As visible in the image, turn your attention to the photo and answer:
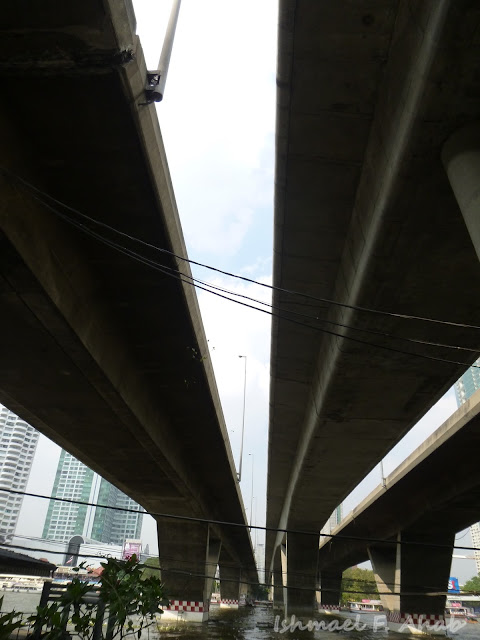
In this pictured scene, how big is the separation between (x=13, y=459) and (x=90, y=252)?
499 feet

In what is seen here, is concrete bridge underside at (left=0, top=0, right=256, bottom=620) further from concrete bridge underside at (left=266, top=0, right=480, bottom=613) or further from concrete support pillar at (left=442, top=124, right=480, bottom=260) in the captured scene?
concrete support pillar at (left=442, top=124, right=480, bottom=260)

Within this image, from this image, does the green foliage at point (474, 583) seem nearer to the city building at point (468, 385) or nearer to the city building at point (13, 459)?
the city building at point (468, 385)

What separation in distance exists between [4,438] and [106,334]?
146m

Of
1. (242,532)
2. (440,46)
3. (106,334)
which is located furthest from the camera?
(242,532)

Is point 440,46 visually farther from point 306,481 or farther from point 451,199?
point 306,481

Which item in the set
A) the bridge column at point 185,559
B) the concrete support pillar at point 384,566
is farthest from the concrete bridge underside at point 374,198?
the concrete support pillar at point 384,566

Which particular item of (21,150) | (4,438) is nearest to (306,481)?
(21,150)

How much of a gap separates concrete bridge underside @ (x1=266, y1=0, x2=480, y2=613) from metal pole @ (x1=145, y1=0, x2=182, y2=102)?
Answer: 4.62 feet

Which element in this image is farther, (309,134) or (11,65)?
(309,134)

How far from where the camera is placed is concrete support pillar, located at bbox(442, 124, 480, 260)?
447cm

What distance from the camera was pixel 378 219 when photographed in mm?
5676

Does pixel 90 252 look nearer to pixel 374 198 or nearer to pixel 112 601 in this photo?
pixel 374 198

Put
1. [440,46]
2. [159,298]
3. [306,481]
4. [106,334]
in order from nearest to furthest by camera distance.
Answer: [440,46]
[159,298]
[106,334]
[306,481]

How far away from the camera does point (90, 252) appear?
25.1 ft
